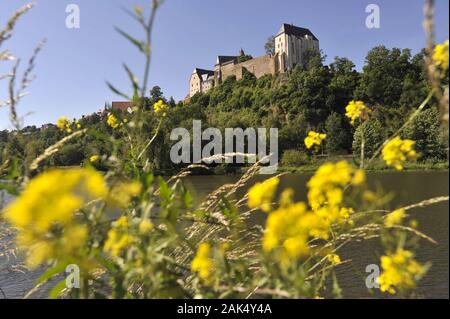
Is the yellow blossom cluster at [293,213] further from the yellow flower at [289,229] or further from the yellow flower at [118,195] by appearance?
the yellow flower at [118,195]

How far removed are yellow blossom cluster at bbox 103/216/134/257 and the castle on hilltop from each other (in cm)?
6865

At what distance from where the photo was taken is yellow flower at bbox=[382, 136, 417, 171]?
1.20 m

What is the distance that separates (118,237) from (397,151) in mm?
896

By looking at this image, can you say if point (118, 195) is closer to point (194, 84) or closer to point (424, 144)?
point (424, 144)

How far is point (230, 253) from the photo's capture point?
216 centimetres

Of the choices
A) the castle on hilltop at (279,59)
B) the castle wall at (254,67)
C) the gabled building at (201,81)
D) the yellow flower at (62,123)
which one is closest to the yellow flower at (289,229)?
the yellow flower at (62,123)

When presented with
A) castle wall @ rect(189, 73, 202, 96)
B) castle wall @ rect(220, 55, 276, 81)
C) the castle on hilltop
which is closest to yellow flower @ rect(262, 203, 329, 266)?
the castle on hilltop

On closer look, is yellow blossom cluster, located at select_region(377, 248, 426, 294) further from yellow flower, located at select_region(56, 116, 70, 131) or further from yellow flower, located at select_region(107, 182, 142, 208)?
yellow flower, located at select_region(56, 116, 70, 131)

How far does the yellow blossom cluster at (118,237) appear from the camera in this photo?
3.66 feet

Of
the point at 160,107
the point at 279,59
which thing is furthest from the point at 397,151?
the point at 279,59

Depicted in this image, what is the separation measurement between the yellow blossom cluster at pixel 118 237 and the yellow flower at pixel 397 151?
2.76 ft

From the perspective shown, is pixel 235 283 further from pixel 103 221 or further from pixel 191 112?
pixel 191 112

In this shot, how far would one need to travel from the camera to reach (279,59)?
6856 centimetres
